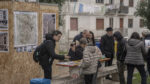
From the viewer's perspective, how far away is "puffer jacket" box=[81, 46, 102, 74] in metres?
5.64

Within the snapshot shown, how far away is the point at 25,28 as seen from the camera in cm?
753

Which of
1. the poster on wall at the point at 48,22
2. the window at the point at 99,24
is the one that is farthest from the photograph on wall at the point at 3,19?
the window at the point at 99,24

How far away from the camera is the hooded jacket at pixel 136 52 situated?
6332mm

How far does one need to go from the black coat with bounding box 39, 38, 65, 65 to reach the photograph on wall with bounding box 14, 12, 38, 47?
5.99ft

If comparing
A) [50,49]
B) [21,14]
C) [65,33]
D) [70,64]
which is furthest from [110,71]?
[65,33]

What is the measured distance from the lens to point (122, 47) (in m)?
6.77

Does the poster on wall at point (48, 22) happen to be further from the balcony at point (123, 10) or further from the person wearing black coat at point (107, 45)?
the balcony at point (123, 10)

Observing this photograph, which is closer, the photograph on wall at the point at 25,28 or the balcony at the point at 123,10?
the photograph on wall at the point at 25,28

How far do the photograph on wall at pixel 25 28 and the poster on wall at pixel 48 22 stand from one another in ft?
1.30

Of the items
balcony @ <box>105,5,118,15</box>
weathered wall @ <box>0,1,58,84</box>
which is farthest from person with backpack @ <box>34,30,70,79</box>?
balcony @ <box>105,5,118,15</box>

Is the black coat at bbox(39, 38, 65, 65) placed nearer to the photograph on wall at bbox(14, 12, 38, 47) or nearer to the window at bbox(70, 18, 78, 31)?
the photograph on wall at bbox(14, 12, 38, 47)

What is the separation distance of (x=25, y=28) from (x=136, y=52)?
3407mm

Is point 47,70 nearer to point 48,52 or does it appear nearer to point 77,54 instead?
point 48,52

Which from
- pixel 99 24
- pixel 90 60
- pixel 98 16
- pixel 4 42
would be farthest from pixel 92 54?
pixel 99 24
